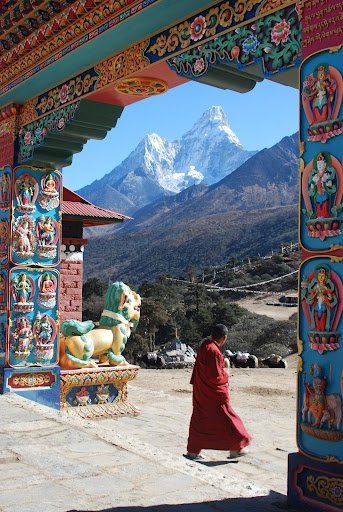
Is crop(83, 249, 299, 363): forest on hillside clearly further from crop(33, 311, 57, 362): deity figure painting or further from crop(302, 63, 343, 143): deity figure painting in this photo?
crop(302, 63, 343, 143): deity figure painting

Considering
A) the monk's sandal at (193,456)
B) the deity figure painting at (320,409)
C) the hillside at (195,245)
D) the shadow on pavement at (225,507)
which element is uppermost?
the hillside at (195,245)

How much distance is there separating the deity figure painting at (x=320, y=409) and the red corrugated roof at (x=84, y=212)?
8.95 m

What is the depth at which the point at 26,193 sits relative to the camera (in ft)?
23.5

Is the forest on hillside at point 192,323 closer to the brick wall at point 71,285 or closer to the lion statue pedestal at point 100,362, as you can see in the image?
the brick wall at point 71,285

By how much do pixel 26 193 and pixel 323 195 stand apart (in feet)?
15.2

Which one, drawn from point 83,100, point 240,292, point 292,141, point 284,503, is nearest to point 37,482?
point 284,503

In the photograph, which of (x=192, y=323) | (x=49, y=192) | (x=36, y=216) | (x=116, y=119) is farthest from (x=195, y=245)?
(x=116, y=119)

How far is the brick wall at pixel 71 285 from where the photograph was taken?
39.6 feet

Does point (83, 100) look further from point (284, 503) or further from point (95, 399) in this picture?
point (284, 503)

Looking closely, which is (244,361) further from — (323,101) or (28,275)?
(323,101)

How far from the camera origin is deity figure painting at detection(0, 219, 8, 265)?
7.13 m

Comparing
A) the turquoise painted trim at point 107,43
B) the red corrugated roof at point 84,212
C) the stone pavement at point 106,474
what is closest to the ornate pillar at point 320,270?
the stone pavement at point 106,474

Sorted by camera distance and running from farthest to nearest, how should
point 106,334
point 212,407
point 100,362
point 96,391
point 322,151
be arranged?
point 100,362 → point 106,334 → point 96,391 → point 212,407 → point 322,151

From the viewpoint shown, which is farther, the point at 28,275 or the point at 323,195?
the point at 28,275
